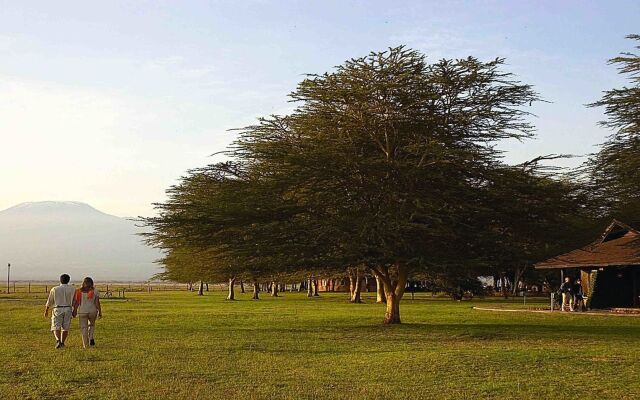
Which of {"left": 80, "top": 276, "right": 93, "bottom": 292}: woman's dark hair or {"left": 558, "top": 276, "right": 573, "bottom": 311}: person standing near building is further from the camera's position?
{"left": 558, "top": 276, "right": 573, "bottom": 311}: person standing near building

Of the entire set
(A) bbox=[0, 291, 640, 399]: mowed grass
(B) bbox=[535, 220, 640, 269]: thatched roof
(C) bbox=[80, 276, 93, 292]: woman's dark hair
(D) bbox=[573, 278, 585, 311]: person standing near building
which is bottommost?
(A) bbox=[0, 291, 640, 399]: mowed grass

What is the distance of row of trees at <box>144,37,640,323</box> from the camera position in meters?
27.8

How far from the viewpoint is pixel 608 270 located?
126ft

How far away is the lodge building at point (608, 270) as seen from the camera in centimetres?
3706

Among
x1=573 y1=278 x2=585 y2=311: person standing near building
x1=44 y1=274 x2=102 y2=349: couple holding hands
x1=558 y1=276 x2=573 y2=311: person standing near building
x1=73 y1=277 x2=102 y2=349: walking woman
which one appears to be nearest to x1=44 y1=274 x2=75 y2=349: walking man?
x1=44 y1=274 x2=102 y2=349: couple holding hands

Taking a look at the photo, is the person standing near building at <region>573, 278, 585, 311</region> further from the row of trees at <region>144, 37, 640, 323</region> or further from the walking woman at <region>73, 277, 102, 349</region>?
the walking woman at <region>73, 277, 102, 349</region>

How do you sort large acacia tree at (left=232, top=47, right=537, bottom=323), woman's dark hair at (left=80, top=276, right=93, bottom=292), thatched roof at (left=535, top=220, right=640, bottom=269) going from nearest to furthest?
woman's dark hair at (left=80, top=276, right=93, bottom=292)
large acacia tree at (left=232, top=47, right=537, bottom=323)
thatched roof at (left=535, top=220, right=640, bottom=269)

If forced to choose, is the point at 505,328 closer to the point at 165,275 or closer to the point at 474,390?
the point at 474,390

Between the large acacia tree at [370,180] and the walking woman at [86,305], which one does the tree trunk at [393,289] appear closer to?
the large acacia tree at [370,180]

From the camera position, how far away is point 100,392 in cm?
1235

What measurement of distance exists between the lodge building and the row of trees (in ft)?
26.5

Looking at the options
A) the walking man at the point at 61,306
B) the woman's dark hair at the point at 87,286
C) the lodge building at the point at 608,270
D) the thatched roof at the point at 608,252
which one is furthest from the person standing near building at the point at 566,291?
the walking man at the point at 61,306

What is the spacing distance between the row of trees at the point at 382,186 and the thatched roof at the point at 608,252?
21.4ft

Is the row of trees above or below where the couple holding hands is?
above
